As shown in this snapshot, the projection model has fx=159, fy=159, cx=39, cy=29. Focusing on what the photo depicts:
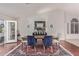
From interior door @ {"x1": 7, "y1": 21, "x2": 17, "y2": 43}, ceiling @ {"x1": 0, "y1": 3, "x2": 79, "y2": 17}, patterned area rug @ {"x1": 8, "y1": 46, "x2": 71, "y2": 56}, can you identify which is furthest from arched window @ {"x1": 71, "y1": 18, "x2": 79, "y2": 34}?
interior door @ {"x1": 7, "y1": 21, "x2": 17, "y2": 43}

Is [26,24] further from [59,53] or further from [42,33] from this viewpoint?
[59,53]

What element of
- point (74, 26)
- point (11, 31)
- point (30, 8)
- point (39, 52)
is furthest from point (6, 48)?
point (74, 26)

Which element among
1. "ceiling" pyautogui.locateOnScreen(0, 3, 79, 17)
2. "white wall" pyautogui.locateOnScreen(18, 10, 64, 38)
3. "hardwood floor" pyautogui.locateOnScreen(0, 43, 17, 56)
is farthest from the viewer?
"white wall" pyautogui.locateOnScreen(18, 10, 64, 38)

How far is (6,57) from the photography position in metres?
4.45

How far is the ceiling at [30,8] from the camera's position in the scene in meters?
4.54

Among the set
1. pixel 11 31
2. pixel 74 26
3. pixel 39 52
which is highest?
pixel 74 26

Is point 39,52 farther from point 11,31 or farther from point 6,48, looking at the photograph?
point 11,31

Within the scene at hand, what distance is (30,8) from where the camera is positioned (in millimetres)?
4770

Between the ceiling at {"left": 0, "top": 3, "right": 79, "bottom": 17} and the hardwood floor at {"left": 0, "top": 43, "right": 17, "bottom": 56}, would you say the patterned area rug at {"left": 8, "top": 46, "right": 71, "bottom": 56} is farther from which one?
the ceiling at {"left": 0, "top": 3, "right": 79, "bottom": 17}

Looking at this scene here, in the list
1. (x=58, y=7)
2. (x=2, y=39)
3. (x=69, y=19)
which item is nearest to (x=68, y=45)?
(x=69, y=19)

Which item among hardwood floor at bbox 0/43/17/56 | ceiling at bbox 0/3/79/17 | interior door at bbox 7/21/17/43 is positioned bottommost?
hardwood floor at bbox 0/43/17/56

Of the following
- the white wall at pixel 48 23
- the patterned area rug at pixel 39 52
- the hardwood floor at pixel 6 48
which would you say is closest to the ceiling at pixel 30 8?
the white wall at pixel 48 23

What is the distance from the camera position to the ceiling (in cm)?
454

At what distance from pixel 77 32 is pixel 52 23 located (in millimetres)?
817
